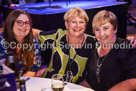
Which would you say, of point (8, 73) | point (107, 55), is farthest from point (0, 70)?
point (107, 55)

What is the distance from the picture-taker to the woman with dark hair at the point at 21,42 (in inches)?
103

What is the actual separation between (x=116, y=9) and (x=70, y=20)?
1.09 meters

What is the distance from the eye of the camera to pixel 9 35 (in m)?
2.62

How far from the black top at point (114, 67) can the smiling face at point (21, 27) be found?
801 mm

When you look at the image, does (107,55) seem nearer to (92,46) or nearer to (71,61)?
(92,46)

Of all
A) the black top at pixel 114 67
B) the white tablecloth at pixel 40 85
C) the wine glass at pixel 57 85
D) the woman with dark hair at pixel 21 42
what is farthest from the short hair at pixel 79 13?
the wine glass at pixel 57 85

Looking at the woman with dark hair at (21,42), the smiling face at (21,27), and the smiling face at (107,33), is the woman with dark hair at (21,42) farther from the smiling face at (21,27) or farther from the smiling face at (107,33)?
the smiling face at (107,33)

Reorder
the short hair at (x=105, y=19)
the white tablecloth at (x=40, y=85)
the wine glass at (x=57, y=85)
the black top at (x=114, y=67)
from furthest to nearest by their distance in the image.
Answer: the short hair at (x=105, y=19), the black top at (x=114, y=67), the white tablecloth at (x=40, y=85), the wine glass at (x=57, y=85)

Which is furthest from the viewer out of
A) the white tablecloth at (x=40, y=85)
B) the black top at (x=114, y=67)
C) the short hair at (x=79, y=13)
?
the short hair at (x=79, y=13)

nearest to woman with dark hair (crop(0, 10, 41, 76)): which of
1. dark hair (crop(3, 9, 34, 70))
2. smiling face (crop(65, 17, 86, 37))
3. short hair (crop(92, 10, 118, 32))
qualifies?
dark hair (crop(3, 9, 34, 70))

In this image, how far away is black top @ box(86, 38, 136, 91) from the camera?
2.13 m

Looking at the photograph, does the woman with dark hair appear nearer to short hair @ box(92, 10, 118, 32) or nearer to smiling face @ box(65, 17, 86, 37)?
smiling face @ box(65, 17, 86, 37)

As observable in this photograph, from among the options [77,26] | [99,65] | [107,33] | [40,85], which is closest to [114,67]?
[99,65]

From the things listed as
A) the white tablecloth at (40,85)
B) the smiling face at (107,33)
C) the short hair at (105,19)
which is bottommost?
the white tablecloth at (40,85)
